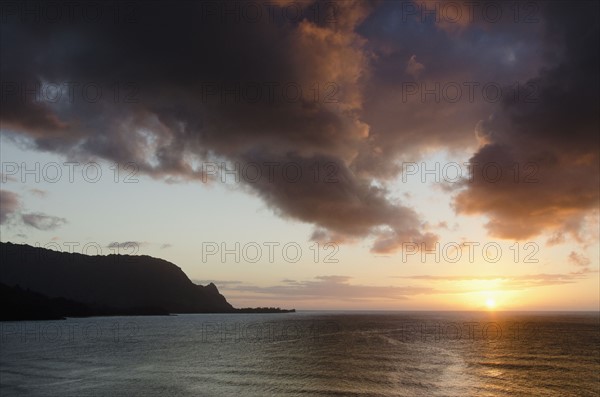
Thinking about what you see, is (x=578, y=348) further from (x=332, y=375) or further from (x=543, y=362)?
(x=332, y=375)

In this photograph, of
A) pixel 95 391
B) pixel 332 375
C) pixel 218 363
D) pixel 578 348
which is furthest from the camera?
pixel 578 348

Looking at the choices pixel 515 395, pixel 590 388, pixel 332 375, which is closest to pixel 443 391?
pixel 515 395

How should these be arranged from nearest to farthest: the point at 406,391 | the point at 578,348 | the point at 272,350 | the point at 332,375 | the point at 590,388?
the point at 406,391 → the point at 590,388 → the point at 332,375 → the point at 272,350 → the point at 578,348

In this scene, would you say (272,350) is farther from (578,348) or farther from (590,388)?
(578,348)

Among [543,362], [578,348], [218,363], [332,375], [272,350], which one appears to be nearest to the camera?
[332,375]

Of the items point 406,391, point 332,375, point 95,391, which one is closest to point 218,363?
point 332,375

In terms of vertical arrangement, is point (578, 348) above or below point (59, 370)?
below

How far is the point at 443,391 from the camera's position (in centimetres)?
5350

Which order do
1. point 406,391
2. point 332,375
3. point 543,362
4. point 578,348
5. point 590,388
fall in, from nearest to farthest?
point 406,391
point 590,388
point 332,375
point 543,362
point 578,348

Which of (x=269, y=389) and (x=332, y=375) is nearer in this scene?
(x=269, y=389)

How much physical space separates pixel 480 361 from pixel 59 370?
231 feet

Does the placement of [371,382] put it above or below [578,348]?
above

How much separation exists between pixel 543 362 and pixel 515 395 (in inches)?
1375

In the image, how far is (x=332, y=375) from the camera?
207ft
